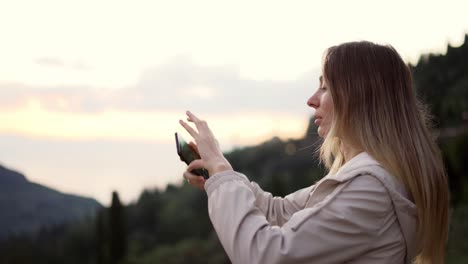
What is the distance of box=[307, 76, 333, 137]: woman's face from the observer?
1854 mm

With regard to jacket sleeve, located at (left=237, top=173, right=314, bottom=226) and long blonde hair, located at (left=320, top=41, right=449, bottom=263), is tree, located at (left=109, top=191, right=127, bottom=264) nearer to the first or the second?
jacket sleeve, located at (left=237, top=173, right=314, bottom=226)

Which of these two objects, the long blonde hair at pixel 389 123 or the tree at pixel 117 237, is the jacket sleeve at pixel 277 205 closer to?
the long blonde hair at pixel 389 123

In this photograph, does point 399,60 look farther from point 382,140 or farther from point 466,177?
point 466,177

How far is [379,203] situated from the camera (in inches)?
65.2

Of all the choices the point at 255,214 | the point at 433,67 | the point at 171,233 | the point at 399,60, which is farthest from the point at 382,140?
the point at 171,233

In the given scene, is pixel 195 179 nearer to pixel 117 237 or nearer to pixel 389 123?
pixel 389 123

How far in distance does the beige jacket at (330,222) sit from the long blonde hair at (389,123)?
51 millimetres

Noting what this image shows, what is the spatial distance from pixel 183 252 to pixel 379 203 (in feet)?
116

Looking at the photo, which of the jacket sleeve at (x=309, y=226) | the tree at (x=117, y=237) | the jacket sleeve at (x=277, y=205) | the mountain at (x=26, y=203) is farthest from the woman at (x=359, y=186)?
the tree at (x=117, y=237)

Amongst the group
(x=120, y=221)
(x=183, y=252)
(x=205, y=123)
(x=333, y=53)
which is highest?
(x=333, y=53)

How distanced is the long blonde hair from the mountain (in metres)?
8.85

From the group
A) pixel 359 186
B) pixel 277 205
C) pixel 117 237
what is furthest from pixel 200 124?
pixel 117 237

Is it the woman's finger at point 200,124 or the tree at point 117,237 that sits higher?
the woman's finger at point 200,124

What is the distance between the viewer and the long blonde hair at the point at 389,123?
5.73ft
